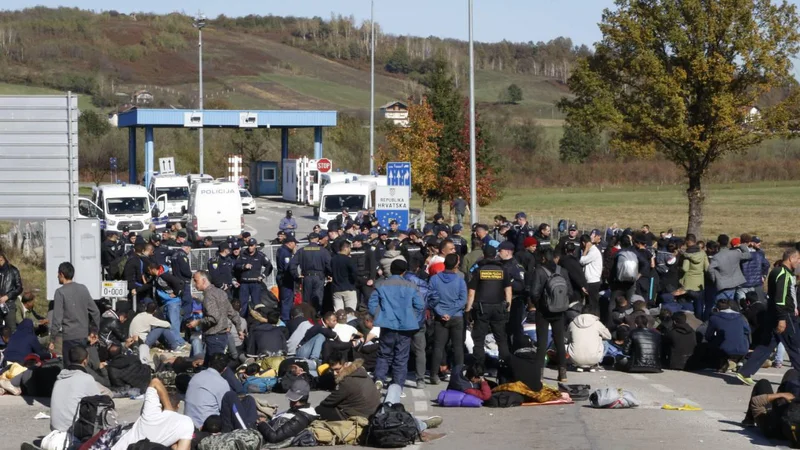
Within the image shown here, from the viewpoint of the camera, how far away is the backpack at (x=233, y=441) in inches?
431

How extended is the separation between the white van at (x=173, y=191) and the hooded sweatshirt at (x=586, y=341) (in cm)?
3172

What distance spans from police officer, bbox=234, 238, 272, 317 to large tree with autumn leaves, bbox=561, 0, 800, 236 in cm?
1789

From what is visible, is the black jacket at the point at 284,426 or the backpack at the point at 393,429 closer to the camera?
the backpack at the point at 393,429

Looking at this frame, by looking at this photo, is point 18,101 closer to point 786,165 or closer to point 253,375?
point 253,375

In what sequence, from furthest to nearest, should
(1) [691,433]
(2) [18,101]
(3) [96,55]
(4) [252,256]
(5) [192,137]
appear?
(3) [96,55] → (5) [192,137] → (4) [252,256] → (2) [18,101] → (1) [691,433]

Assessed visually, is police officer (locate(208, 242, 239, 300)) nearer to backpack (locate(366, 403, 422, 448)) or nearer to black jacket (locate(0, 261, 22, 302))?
black jacket (locate(0, 261, 22, 302))

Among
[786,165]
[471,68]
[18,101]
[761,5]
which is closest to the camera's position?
[18,101]

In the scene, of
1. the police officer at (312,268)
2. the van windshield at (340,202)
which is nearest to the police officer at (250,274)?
the police officer at (312,268)

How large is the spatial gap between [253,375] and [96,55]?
512 feet

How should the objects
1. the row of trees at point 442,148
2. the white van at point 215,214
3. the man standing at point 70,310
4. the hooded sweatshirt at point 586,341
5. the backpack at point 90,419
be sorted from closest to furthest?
1. the backpack at point 90,419
2. the man standing at point 70,310
3. the hooded sweatshirt at point 586,341
4. the white van at point 215,214
5. the row of trees at point 442,148

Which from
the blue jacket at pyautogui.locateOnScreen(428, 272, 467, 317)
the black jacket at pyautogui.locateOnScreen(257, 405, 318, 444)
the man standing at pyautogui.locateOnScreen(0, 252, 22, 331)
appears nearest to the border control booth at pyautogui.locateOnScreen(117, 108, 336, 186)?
the man standing at pyautogui.locateOnScreen(0, 252, 22, 331)

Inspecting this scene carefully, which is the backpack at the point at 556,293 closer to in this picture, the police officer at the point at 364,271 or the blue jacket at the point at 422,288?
the blue jacket at the point at 422,288

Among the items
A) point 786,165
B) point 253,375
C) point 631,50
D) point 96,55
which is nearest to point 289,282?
point 253,375

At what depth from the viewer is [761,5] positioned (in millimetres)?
34969
